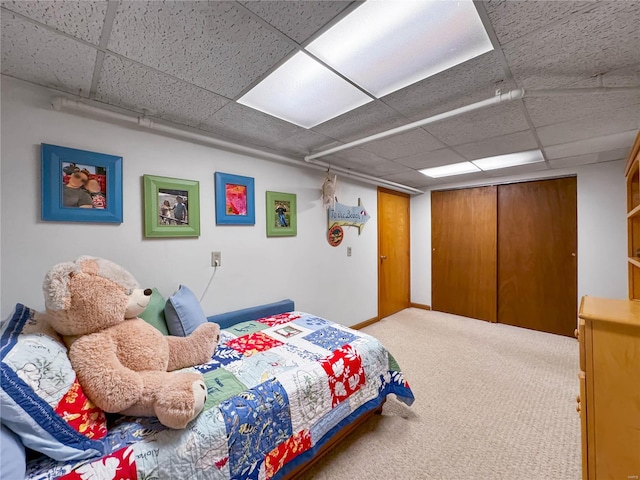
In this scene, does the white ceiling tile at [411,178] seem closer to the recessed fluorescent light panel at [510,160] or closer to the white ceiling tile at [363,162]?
the white ceiling tile at [363,162]

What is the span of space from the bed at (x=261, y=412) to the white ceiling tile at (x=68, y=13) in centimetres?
126

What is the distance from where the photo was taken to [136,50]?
4.01 ft

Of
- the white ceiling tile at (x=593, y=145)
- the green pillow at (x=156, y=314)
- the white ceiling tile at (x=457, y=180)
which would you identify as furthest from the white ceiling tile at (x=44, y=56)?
the white ceiling tile at (x=457, y=180)

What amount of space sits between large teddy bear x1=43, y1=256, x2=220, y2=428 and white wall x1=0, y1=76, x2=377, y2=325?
1.79 feet

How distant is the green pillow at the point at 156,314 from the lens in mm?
1659

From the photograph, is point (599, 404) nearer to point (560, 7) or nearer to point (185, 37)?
point (560, 7)

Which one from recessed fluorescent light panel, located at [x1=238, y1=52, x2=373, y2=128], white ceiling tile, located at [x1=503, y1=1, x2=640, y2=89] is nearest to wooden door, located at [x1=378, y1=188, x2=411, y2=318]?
recessed fluorescent light panel, located at [x1=238, y1=52, x2=373, y2=128]

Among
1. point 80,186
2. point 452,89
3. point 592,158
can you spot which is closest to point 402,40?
point 452,89

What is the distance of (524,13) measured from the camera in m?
1.03

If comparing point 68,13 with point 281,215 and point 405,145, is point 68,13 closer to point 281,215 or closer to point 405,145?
point 281,215

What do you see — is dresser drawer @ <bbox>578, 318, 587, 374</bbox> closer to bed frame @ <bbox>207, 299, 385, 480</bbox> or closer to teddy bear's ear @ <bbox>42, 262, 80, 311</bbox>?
bed frame @ <bbox>207, 299, 385, 480</bbox>

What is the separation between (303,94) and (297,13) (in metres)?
0.62

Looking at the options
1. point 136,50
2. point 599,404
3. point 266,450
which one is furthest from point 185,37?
point 599,404

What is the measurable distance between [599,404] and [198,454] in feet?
6.21
